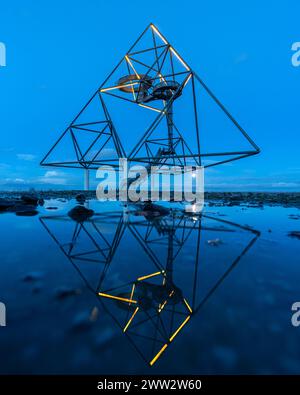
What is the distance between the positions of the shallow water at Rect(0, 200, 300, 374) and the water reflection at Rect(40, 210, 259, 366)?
19mm

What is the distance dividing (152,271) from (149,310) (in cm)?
141

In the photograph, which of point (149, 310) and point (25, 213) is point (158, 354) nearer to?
point (149, 310)

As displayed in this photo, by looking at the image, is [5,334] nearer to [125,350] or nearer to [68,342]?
[68,342]

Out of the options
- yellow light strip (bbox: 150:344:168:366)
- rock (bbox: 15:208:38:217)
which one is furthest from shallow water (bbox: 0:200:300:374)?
rock (bbox: 15:208:38:217)

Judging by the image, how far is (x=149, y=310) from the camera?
276 cm

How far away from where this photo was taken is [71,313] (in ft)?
8.70

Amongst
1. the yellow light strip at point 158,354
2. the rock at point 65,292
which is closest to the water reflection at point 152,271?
the yellow light strip at point 158,354

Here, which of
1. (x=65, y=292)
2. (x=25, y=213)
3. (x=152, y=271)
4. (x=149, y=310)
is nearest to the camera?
(x=149, y=310)

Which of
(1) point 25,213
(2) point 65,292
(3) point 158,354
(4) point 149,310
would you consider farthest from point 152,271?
(1) point 25,213

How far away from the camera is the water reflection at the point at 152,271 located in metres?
2.46

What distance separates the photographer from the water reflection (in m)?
2.46

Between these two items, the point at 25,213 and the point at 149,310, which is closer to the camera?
the point at 149,310

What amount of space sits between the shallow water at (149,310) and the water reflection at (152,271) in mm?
19
